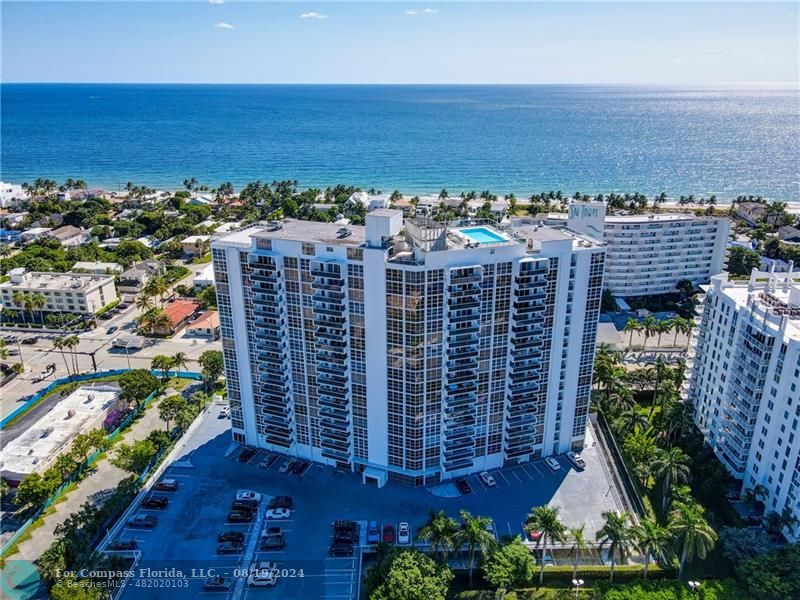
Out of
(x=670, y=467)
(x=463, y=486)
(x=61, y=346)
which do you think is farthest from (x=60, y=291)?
(x=670, y=467)

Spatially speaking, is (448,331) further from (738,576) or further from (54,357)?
(54,357)

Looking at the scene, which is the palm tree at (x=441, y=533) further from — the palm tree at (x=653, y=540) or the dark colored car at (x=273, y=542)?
the palm tree at (x=653, y=540)

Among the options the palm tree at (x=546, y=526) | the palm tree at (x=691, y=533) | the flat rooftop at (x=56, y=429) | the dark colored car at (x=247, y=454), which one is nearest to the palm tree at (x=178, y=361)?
the flat rooftop at (x=56, y=429)

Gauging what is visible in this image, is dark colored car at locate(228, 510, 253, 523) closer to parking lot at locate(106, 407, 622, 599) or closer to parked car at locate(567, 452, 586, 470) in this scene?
parking lot at locate(106, 407, 622, 599)

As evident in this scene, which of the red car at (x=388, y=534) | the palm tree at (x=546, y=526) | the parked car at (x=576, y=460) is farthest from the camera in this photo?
the parked car at (x=576, y=460)

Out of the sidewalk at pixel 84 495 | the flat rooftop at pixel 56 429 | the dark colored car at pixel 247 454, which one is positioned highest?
the flat rooftop at pixel 56 429

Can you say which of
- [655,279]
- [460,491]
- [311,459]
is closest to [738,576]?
[460,491]

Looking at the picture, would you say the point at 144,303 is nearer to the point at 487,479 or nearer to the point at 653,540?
the point at 487,479
